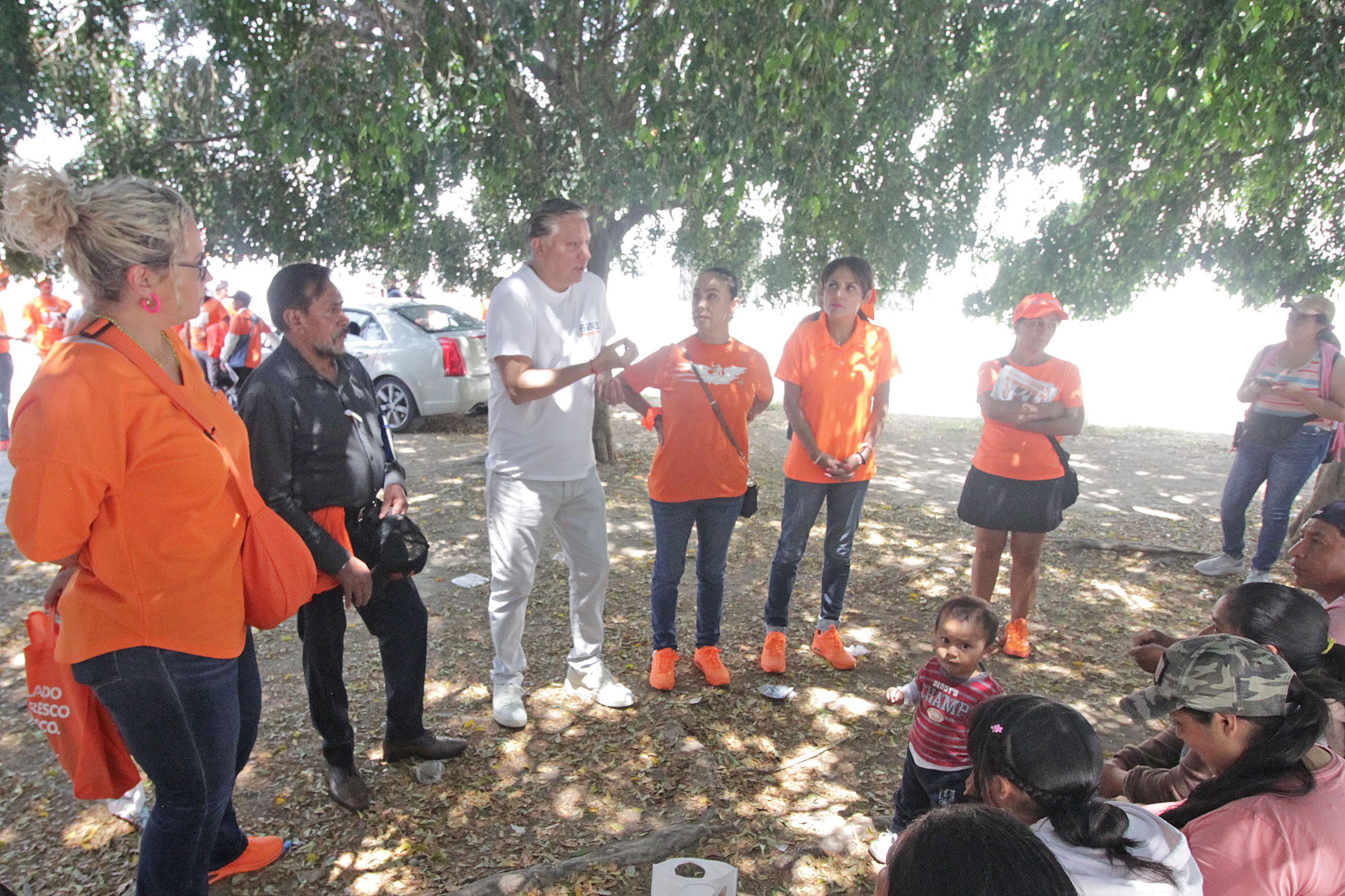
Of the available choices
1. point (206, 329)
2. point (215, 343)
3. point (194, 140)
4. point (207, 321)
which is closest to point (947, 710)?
point (194, 140)

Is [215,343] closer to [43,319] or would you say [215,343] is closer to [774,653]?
[43,319]

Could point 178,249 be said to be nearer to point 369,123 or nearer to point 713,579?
point 713,579

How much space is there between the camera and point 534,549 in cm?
364

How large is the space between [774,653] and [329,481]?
2.34 meters

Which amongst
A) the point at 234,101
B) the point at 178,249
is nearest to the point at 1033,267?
the point at 234,101

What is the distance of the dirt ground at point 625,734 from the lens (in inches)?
115

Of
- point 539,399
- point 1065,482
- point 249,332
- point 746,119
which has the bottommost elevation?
point 1065,482

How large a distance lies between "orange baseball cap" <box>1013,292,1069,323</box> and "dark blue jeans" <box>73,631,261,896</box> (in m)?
3.72

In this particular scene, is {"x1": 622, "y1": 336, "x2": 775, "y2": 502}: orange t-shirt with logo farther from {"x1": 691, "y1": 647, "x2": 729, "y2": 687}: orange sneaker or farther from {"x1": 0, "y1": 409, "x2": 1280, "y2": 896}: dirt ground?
{"x1": 0, "y1": 409, "x2": 1280, "y2": 896}: dirt ground

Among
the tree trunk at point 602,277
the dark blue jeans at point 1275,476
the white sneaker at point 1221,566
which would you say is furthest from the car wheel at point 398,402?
the dark blue jeans at point 1275,476

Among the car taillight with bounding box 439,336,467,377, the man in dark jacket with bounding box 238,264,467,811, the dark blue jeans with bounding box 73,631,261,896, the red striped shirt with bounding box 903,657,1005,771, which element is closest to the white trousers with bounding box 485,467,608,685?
the man in dark jacket with bounding box 238,264,467,811

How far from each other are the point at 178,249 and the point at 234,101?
6.17 meters

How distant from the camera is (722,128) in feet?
17.5

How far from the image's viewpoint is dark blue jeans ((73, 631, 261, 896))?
2.03 metres
